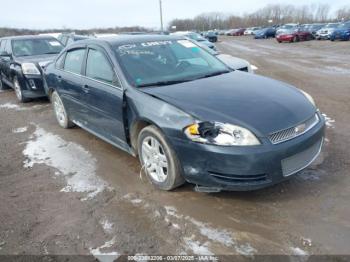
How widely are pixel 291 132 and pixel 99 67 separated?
2619 mm

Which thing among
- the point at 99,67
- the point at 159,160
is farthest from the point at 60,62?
the point at 159,160

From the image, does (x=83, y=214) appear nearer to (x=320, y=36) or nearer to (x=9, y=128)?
(x=9, y=128)

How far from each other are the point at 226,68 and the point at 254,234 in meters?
2.54

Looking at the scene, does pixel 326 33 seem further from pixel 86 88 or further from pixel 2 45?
pixel 86 88

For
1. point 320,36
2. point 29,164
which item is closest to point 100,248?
point 29,164

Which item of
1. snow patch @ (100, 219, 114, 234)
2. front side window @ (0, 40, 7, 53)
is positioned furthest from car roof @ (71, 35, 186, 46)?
front side window @ (0, 40, 7, 53)

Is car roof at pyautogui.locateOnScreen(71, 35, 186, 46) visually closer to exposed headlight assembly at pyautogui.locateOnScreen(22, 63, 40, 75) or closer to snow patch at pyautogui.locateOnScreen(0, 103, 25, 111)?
exposed headlight assembly at pyautogui.locateOnScreen(22, 63, 40, 75)

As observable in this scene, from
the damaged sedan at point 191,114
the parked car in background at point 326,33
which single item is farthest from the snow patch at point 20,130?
the parked car in background at point 326,33

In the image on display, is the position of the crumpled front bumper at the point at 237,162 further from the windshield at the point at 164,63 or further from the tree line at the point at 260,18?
the tree line at the point at 260,18

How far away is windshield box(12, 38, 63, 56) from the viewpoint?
9719 millimetres

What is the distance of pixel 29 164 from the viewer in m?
4.94

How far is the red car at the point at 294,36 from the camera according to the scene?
34.7 meters

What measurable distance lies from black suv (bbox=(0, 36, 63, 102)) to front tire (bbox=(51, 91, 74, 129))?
258 centimetres

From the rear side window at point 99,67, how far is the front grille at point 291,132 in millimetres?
2122
